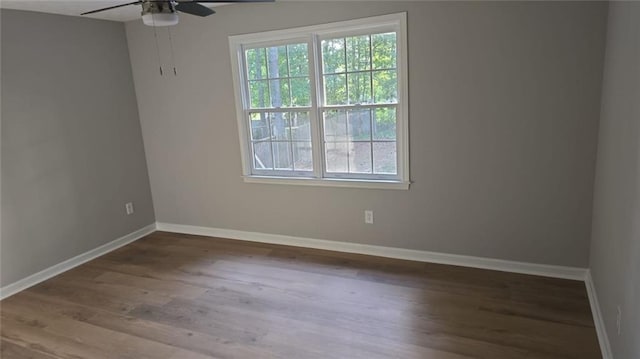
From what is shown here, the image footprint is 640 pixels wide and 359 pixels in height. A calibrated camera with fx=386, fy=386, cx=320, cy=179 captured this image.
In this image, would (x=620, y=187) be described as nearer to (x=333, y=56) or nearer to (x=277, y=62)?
(x=333, y=56)

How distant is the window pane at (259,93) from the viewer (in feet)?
12.3

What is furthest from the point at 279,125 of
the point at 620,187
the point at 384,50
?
the point at 620,187

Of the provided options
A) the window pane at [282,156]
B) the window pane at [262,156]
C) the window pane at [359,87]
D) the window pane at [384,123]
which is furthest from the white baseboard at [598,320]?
the window pane at [262,156]

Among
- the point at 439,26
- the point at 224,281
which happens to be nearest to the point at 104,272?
the point at 224,281

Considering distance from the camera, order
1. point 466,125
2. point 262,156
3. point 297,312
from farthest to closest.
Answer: point 262,156, point 466,125, point 297,312

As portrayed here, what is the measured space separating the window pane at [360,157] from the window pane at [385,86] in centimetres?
42

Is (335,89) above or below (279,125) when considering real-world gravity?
above

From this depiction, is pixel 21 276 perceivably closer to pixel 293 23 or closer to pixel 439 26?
pixel 293 23

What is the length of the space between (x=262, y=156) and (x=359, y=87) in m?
1.24

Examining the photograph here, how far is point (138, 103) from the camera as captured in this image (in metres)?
4.27

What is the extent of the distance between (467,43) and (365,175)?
4.43 feet

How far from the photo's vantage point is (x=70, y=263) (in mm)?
3688

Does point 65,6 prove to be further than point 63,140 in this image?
No

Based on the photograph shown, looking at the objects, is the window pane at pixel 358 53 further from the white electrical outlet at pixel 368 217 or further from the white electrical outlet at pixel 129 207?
the white electrical outlet at pixel 129 207
